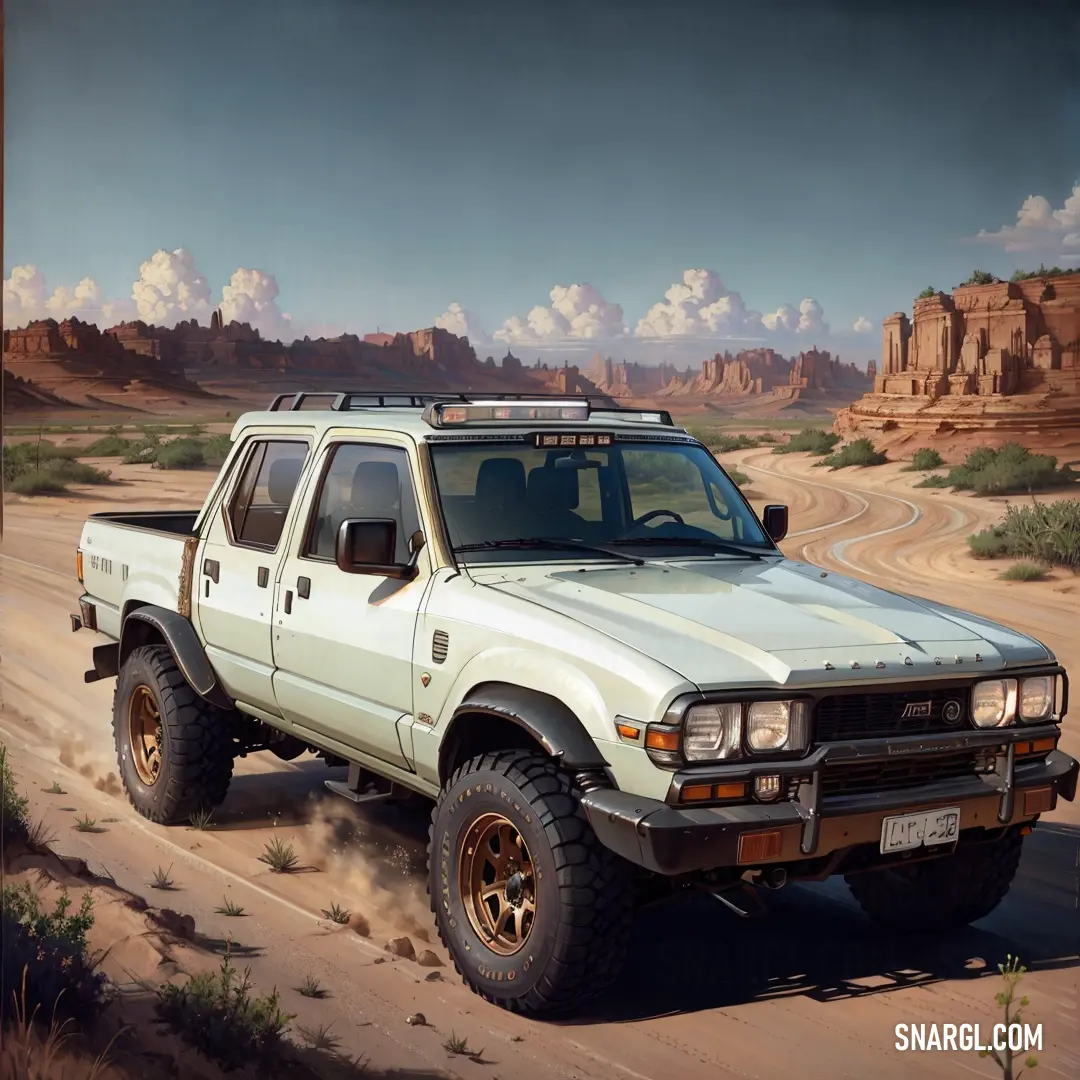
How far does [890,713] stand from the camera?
441 cm

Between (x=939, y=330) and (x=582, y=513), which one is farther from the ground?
(x=939, y=330)

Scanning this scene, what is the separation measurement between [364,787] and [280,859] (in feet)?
2.01

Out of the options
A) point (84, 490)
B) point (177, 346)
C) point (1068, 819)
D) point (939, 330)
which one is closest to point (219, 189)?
point (177, 346)

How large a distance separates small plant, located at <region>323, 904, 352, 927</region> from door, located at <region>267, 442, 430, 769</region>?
630mm

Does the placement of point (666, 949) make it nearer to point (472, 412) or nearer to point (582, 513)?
point (582, 513)

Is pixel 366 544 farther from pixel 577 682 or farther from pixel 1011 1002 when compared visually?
pixel 1011 1002

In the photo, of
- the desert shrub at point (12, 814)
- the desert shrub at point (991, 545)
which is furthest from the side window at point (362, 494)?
the desert shrub at point (991, 545)

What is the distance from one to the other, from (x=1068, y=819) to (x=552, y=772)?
4.07m

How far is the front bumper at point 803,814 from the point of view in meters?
4.01

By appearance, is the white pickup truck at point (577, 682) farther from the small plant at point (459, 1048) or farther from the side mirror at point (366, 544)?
the small plant at point (459, 1048)

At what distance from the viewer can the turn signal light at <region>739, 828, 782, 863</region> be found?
160 inches

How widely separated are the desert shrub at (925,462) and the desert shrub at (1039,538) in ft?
41.6

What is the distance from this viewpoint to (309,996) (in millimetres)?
4648

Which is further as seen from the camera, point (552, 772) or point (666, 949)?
point (666, 949)
